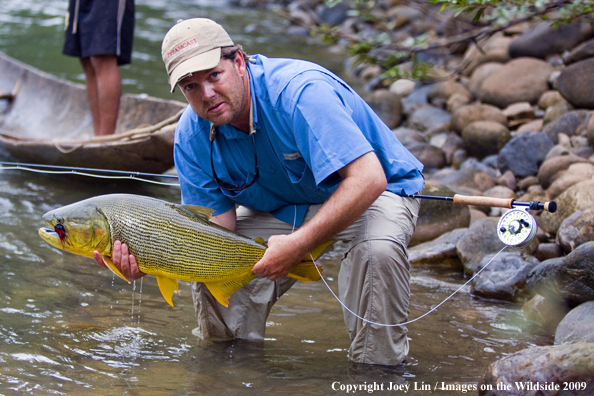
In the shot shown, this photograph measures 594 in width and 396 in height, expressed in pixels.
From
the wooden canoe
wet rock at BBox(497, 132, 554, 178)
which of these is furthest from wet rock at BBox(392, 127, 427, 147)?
the wooden canoe

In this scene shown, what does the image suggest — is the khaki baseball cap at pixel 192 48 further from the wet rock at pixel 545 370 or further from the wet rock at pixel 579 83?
the wet rock at pixel 579 83

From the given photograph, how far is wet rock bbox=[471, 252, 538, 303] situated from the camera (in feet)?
15.7

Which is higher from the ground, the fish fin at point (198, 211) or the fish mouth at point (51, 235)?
the fish fin at point (198, 211)

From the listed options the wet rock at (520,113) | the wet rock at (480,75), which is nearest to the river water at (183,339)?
the wet rock at (520,113)

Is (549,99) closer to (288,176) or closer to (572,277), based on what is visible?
(572,277)

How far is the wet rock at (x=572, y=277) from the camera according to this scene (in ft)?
13.5

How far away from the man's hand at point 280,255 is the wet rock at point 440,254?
2.66m

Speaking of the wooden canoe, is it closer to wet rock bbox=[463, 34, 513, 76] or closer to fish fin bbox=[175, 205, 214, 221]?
fish fin bbox=[175, 205, 214, 221]

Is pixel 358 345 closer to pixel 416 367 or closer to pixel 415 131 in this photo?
pixel 416 367

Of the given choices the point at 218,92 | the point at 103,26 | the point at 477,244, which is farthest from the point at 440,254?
the point at 103,26

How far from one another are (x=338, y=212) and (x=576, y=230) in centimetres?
250

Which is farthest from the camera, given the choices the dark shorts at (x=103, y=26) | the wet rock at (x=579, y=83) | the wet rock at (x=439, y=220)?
the wet rock at (x=579, y=83)

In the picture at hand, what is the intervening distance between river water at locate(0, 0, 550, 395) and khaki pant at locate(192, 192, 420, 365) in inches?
5.3

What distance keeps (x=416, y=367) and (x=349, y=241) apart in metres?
0.81
